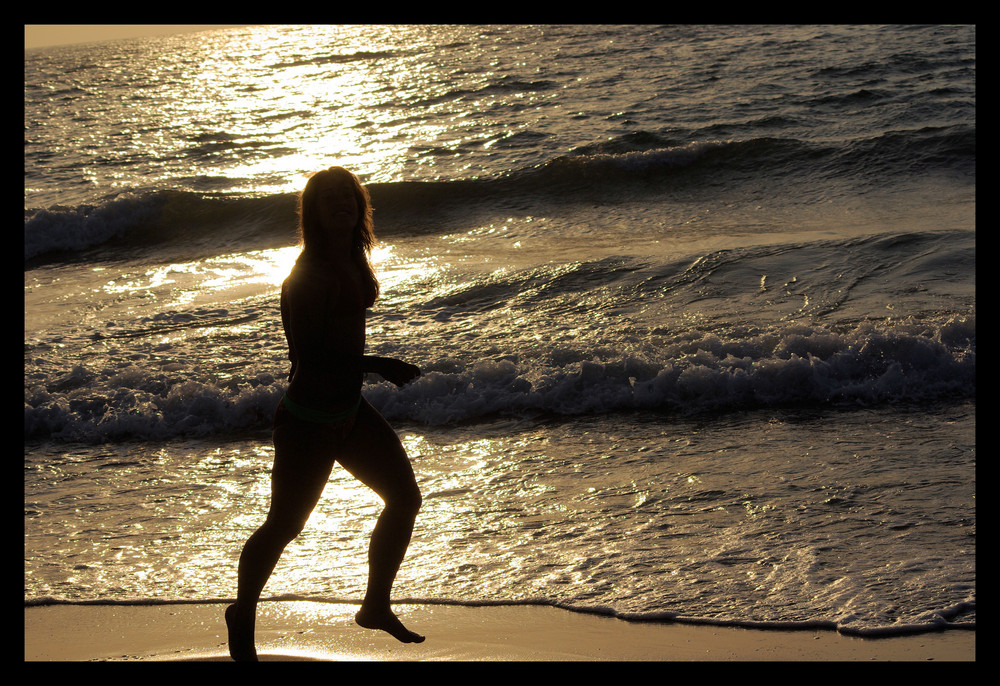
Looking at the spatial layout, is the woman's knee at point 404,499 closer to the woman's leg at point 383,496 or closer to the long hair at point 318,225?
the woman's leg at point 383,496

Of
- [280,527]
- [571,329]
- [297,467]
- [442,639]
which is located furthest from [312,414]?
[571,329]

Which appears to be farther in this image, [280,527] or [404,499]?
[404,499]

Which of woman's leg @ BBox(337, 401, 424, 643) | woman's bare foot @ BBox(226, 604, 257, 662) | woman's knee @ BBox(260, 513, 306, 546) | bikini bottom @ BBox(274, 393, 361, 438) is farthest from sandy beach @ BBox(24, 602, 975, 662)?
bikini bottom @ BBox(274, 393, 361, 438)

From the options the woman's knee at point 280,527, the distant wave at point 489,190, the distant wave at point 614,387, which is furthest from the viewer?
the distant wave at point 489,190

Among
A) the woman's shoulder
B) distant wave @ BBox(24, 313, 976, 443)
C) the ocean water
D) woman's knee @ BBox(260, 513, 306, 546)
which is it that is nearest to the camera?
the woman's shoulder

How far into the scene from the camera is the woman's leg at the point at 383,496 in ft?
11.1

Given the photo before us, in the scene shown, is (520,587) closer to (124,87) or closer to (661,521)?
(661,521)

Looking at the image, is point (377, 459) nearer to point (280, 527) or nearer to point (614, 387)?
point (280, 527)

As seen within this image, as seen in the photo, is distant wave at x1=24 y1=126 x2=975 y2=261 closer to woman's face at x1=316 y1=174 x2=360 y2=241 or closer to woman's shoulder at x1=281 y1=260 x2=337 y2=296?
woman's face at x1=316 y1=174 x2=360 y2=241

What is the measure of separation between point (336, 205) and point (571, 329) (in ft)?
19.2

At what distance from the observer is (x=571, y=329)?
9.03 meters

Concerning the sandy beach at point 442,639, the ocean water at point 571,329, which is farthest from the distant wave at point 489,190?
the sandy beach at point 442,639

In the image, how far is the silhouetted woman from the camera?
3.25 metres

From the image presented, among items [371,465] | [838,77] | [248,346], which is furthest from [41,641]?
[838,77]
